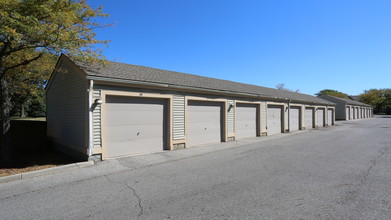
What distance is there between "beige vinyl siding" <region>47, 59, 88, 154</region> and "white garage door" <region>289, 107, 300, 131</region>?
15.2 metres

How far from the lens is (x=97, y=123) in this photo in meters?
6.95

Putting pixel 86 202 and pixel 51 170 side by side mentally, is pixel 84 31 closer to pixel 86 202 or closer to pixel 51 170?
pixel 51 170

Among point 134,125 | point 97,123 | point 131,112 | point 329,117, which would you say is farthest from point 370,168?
point 329,117

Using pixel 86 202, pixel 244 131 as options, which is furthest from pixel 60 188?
pixel 244 131

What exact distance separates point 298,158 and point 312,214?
14.8ft

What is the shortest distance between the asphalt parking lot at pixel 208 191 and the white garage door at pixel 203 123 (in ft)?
9.18

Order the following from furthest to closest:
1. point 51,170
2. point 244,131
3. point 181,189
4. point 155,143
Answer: point 244,131
point 155,143
point 51,170
point 181,189

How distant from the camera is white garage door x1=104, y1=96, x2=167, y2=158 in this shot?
7344mm

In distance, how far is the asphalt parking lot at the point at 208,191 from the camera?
345cm

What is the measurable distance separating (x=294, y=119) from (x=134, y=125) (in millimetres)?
14647

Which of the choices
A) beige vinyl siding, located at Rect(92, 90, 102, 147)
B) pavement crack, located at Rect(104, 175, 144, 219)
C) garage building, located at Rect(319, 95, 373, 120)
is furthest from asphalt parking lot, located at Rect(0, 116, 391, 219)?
garage building, located at Rect(319, 95, 373, 120)

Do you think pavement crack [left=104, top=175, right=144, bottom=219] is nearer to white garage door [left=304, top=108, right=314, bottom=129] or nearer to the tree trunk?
the tree trunk

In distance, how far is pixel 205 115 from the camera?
1045 cm

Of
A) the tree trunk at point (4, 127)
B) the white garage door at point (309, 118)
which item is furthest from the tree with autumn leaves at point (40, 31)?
the white garage door at point (309, 118)
